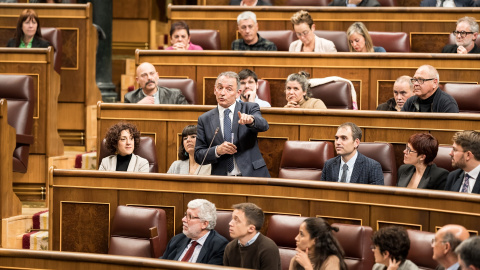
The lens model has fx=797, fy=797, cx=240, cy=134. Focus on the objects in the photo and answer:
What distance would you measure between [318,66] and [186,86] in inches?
16.3

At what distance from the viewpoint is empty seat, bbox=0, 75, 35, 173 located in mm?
A: 2410

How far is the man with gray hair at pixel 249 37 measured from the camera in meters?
2.68

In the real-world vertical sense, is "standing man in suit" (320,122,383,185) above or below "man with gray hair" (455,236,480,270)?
above

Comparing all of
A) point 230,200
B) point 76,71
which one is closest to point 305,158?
point 230,200

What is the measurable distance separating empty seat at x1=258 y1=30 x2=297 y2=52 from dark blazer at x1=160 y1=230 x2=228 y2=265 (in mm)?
1223

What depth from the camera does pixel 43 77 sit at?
2523mm

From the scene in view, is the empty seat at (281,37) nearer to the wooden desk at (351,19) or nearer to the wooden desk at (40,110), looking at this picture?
the wooden desk at (351,19)

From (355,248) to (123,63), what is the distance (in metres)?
2.35

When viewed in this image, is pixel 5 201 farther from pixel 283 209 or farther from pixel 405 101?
pixel 405 101

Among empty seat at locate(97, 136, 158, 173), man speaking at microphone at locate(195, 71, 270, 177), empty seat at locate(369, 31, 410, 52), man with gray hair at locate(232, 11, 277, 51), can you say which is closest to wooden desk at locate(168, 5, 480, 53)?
empty seat at locate(369, 31, 410, 52)

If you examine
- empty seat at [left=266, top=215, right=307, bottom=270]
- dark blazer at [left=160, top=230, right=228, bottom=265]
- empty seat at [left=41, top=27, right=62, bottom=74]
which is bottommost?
dark blazer at [left=160, top=230, right=228, bottom=265]

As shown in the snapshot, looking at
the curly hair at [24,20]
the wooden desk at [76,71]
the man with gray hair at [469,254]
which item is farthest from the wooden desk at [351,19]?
the man with gray hair at [469,254]

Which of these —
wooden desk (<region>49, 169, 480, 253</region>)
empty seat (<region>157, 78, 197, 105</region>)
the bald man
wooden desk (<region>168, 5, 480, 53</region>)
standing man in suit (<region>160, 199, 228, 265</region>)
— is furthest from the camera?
wooden desk (<region>168, 5, 480, 53</region>)

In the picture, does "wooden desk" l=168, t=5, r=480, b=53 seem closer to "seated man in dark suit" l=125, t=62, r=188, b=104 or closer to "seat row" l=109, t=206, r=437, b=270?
"seated man in dark suit" l=125, t=62, r=188, b=104
